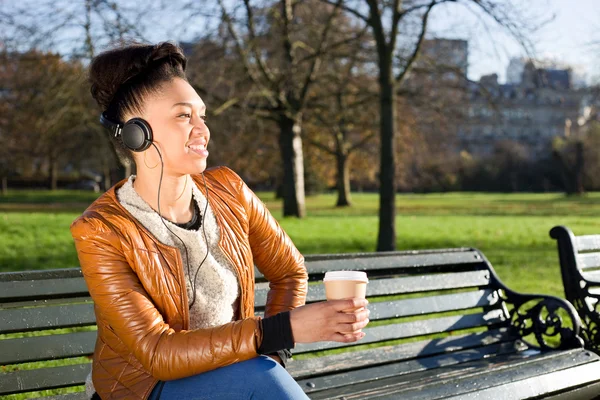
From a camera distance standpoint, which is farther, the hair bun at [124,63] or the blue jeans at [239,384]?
the hair bun at [124,63]

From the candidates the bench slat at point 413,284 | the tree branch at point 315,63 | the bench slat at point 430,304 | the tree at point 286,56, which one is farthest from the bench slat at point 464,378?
the tree branch at point 315,63

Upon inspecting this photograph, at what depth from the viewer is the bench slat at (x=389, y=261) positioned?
13.4 ft

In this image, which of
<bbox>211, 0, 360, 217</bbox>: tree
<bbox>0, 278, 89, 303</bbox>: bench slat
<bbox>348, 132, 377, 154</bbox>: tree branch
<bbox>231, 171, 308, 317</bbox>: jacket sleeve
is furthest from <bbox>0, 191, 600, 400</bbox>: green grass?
<bbox>348, 132, 377, 154</bbox>: tree branch

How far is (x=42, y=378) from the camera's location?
318cm

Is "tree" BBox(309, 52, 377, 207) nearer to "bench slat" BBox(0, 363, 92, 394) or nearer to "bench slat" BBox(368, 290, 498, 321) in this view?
"bench slat" BBox(368, 290, 498, 321)

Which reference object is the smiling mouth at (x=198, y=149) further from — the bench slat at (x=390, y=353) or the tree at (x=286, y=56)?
the tree at (x=286, y=56)

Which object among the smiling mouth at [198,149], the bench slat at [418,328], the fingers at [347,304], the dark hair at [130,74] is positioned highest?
the dark hair at [130,74]

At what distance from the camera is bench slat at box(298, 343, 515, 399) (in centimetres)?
Result: 365

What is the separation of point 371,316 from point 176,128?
1894 millimetres

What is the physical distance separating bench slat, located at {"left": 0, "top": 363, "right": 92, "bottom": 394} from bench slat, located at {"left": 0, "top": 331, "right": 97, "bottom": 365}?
0.05m

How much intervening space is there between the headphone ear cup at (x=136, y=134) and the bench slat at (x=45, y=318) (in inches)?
43.4

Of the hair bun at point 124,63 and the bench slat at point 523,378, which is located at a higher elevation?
the hair bun at point 124,63

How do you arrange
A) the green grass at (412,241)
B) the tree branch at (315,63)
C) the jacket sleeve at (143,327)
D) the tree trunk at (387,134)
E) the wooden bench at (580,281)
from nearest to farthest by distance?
1. the jacket sleeve at (143,327)
2. the wooden bench at (580,281)
3. the green grass at (412,241)
4. the tree trunk at (387,134)
5. the tree branch at (315,63)

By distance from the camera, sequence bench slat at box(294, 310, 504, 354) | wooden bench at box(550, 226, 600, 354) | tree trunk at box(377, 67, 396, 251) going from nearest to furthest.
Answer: bench slat at box(294, 310, 504, 354)
wooden bench at box(550, 226, 600, 354)
tree trunk at box(377, 67, 396, 251)
